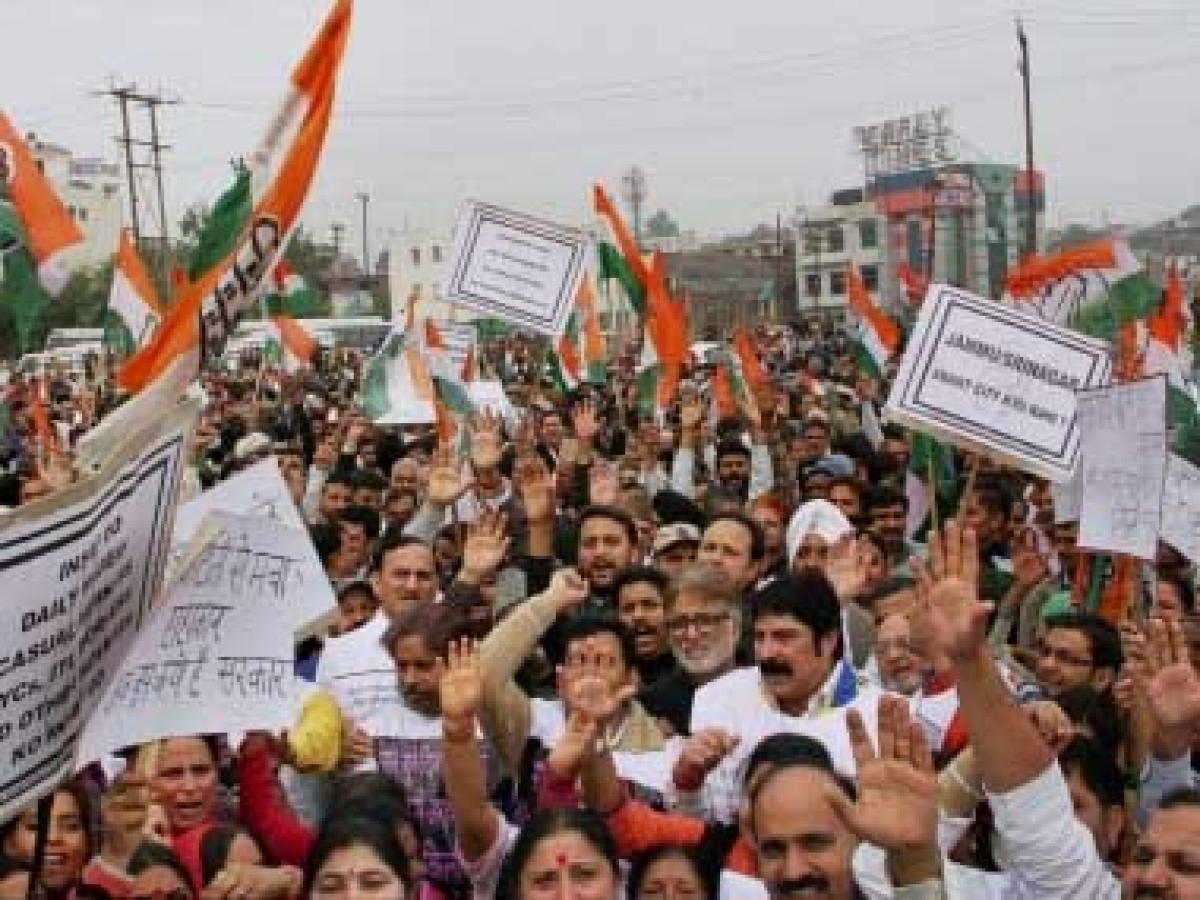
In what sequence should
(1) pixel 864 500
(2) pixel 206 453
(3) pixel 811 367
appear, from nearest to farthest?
(1) pixel 864 500 < (2) pixel 206 453 < (3) pixel 811 367

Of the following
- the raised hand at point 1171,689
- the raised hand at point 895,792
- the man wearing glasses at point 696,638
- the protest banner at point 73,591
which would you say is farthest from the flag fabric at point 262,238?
the raised hand at point 1171,689

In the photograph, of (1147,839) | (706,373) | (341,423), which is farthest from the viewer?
(706,373)

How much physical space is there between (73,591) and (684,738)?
78.4 inches

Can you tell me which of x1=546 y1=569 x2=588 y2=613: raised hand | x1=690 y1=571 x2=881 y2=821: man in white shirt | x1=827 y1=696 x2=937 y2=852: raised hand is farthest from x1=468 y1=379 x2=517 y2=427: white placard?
x1=827 y1=696 x2=937 y2=852: raised hand

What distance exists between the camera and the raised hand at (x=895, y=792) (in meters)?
2.80

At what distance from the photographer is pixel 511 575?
629cm

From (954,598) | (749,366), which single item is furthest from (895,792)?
(749,366)

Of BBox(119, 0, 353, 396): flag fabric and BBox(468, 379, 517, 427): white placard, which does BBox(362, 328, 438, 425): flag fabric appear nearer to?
BBox(468, 379, 517, 427): white placard

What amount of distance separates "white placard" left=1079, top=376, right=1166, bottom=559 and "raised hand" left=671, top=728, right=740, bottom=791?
1638mm

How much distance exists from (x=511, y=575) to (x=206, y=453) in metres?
6.67

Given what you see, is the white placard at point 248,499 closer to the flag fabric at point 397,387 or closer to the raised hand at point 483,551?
the raised hand at point 483,551

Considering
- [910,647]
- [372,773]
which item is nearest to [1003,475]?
[910,647]

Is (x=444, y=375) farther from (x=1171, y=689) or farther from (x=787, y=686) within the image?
(x=1171, y=689)

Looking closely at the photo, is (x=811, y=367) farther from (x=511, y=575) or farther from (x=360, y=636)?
(x=360, y=636)
